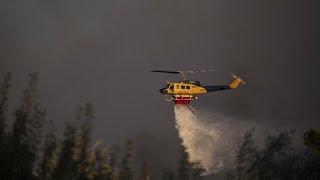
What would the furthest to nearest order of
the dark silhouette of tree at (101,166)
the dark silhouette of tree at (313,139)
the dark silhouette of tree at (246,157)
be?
the dark silhouette of tree at (246,157), the dark silhouette of tree at (101,166), the dark silhouette of tree at (313,139)

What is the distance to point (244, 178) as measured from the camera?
18362cm

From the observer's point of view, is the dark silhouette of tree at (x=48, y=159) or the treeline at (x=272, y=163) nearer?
the dark silhouette of tree at (x=48, y=159)

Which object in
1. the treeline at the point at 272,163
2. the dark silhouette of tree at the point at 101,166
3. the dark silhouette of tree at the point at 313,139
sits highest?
the treeline at the point at 272,163

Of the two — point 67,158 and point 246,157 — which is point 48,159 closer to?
point 67,158

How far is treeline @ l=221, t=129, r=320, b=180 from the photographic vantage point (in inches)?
7308

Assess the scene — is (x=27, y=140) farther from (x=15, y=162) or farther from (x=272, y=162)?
(x=272, y=162)

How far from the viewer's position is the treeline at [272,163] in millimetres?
185625

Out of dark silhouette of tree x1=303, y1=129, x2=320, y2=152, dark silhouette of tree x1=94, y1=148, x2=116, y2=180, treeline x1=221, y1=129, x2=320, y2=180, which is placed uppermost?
treeline x1=221, y1=129, x2=320, y2=180

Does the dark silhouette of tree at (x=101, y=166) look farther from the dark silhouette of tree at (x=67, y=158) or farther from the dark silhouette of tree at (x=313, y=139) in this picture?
the dark silhouette of tree at (x=313, y=139)

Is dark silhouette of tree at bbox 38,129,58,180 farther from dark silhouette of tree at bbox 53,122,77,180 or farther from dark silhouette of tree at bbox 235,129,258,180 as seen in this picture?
dark silhouette of tree at bbox 235,129,258,180

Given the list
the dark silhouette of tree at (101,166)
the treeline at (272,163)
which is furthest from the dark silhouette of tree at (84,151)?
the treeline at (272,163)

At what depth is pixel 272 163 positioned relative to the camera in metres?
194

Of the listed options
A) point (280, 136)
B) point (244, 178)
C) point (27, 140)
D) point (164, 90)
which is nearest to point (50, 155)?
point (27, 140)

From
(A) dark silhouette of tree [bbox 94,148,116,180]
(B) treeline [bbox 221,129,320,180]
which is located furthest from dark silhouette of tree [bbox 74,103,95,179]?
(B) treeline [bbox 221,129,320,180]
